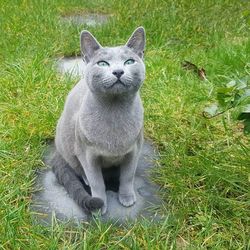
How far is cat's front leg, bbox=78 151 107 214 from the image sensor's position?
1993mm

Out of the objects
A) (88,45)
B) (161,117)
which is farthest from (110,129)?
(161,117)

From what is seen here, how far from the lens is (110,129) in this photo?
190 cm

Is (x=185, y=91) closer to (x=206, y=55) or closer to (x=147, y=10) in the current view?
(x=206, y=55)

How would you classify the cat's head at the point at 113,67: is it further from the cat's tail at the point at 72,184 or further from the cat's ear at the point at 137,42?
the cat's tail at the point at 72,184

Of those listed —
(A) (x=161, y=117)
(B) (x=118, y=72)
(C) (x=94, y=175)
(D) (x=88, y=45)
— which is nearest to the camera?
(B) (x=118, y=72)

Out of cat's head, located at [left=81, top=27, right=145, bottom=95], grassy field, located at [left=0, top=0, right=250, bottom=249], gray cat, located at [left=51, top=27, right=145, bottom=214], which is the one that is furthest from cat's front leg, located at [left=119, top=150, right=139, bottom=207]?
cat's head, located at [left=81, top=27, right=145, bottom=95]

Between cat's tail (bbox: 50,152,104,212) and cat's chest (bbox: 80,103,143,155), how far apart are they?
0.22 m

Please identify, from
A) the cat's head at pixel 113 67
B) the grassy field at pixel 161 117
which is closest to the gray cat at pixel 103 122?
the cat's head at pixel 113 67

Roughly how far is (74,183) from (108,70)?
616 mm

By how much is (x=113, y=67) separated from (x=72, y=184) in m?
0.63

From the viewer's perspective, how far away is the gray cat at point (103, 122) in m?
1.78

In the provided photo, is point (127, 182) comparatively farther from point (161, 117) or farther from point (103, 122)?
point (161, 117)

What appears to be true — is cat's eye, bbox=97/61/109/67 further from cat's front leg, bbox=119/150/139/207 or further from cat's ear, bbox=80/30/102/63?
cat's front leg, bbox=119/150/139/207

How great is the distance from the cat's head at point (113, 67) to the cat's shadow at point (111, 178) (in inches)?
20.1
